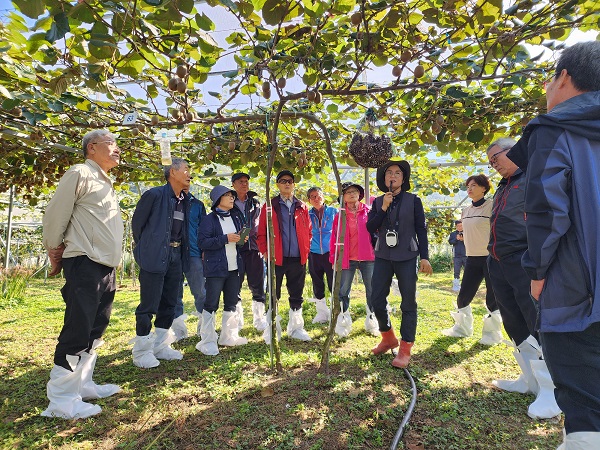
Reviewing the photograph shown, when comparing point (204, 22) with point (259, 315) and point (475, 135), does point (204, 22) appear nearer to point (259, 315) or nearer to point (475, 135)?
point (475, 135)

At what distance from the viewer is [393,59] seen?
2762mm

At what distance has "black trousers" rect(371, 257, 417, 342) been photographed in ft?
10.9

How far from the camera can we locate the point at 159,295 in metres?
3.35

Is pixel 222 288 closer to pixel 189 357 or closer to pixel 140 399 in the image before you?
pixel 189 357

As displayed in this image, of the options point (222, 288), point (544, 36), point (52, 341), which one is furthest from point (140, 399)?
point (544, 36)

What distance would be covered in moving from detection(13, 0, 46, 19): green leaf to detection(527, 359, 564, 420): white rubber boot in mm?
3739

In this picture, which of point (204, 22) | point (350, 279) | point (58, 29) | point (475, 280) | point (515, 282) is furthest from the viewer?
point (350, 279)

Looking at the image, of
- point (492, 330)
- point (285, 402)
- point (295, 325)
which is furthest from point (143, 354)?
point (492, 330)

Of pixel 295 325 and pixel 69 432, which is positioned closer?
pixel 69 432

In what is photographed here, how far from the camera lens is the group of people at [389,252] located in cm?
136

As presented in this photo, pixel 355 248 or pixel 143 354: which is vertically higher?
pixel 355 248

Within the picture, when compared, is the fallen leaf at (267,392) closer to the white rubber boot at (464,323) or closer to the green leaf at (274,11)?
the green leaf at (274,11)

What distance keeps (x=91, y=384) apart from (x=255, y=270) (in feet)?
7.33

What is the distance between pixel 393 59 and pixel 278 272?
101 inches
